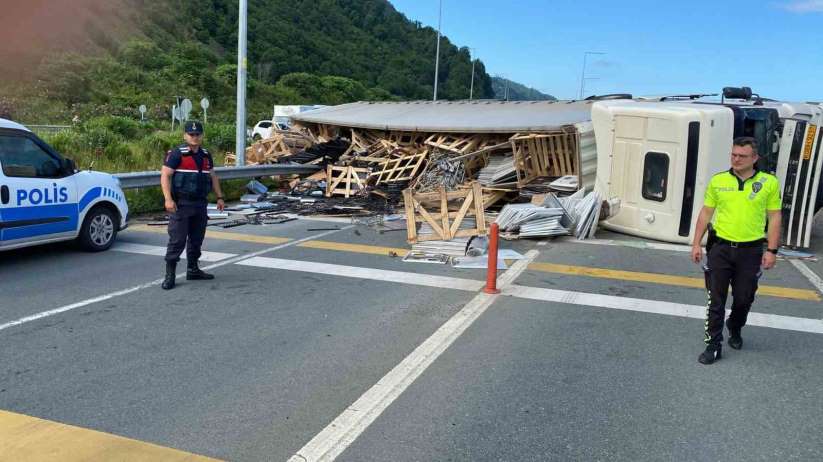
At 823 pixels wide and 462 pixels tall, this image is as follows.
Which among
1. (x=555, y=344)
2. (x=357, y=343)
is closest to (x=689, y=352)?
(x=555, y=344)

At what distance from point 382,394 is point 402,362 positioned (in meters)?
0.65

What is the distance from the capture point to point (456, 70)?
408 ft

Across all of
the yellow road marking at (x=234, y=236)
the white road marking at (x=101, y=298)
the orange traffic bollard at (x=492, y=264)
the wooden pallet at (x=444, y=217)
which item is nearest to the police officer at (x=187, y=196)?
the white road marking at (x=101, y=298)

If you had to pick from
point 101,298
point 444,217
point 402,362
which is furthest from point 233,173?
point 402,362

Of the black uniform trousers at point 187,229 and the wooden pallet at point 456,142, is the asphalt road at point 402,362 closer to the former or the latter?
the black uniform trousers at point 187,229

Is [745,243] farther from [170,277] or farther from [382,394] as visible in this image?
[170,277]

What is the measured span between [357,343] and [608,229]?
7777mm

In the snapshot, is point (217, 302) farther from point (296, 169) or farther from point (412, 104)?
point (412, 104)

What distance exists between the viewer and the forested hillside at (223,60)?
48.5 meters

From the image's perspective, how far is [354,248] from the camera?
1002cm

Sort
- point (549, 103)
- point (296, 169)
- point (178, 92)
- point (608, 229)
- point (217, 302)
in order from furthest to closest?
point (178, 92) < point (549, 103) < point (296, 169) < point (608, 229) < point (217, 302)

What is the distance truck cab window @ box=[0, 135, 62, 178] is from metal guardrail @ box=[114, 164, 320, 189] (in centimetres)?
270

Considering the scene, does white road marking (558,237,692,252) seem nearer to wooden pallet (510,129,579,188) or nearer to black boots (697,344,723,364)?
wooden pallet (510,129,579,188)

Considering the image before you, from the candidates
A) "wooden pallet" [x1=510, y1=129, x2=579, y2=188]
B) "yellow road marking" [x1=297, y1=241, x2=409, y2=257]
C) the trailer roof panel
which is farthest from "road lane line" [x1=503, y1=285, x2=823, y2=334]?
the trailer roof panel
